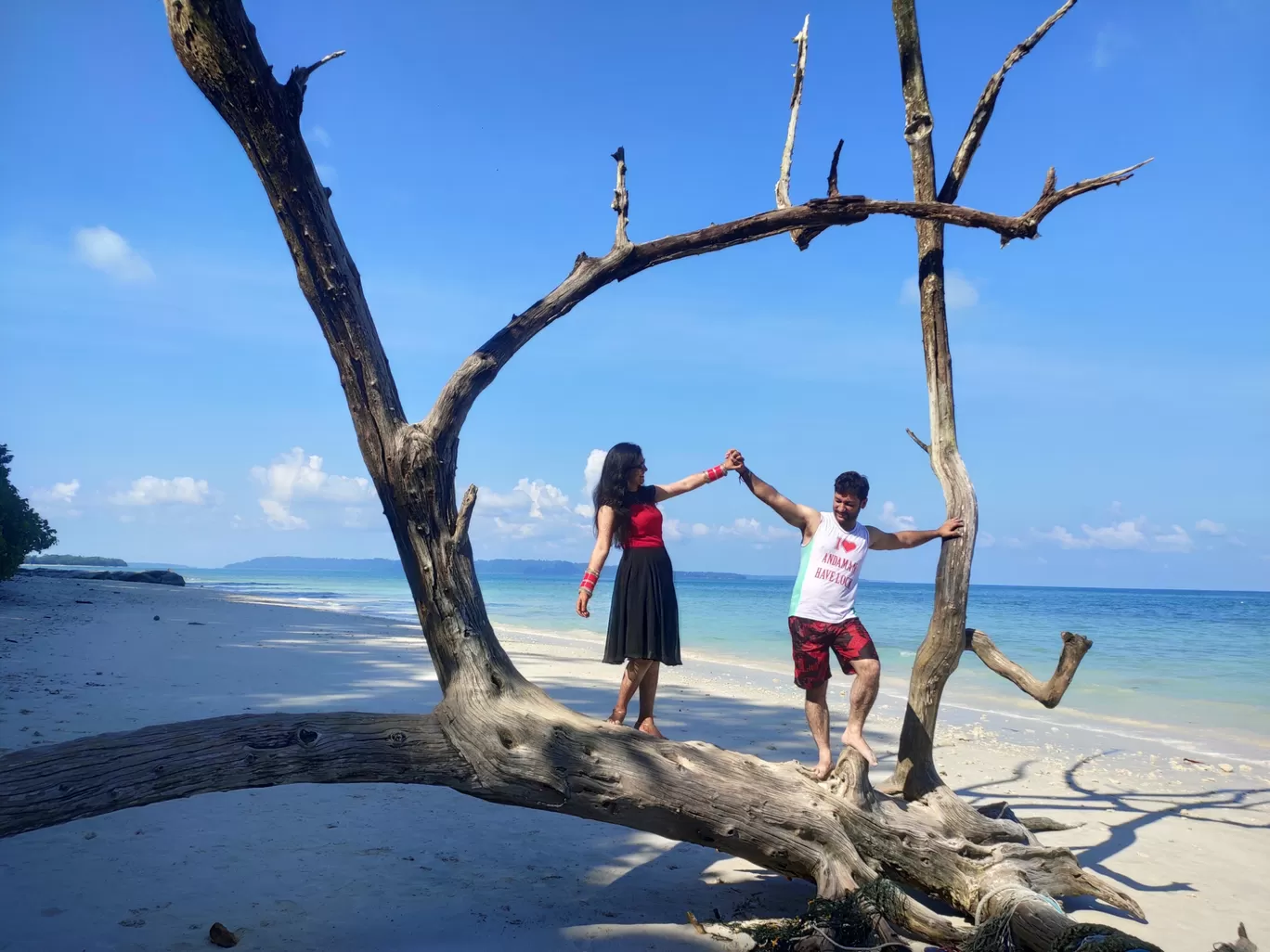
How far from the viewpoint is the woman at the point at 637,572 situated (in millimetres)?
4570

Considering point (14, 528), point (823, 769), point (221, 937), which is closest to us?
point (221, 937)

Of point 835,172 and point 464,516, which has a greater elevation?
point 835,172

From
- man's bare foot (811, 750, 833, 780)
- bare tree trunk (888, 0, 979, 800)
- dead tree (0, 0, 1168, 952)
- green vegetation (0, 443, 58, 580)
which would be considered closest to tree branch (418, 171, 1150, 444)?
dead tree (0, 0, 1168, 952)

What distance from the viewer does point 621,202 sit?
4.12 meters

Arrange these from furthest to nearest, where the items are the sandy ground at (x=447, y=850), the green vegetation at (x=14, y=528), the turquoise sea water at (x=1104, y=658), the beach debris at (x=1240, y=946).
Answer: the green vegetation at (x=14, y=528), the turquoise sea water at (x=1104, y=658), the beach debris at (x=1240, y=946), the sandy ground at (x=447, y=850)

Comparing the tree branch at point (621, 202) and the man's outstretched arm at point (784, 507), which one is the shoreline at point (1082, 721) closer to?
the man's outstretched arm at point (784, 507)

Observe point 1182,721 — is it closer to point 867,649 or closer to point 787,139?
point 867,649

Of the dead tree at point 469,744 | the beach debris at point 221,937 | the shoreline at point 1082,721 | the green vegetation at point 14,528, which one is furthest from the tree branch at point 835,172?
the green vegetation at point 14,528

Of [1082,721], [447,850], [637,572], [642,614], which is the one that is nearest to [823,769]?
[642,614]

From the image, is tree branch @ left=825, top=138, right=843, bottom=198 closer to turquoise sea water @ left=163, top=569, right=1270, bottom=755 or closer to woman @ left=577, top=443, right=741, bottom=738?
woman @ left=577, top=443, right=741, bottom=738

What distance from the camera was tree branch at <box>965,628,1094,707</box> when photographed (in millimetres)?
4586

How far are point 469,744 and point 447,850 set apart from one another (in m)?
1.46

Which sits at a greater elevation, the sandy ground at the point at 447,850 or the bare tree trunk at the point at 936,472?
the bare tree trunk at the point at 936,472

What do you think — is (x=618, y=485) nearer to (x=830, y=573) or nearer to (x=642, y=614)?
(x=642, y=614)
